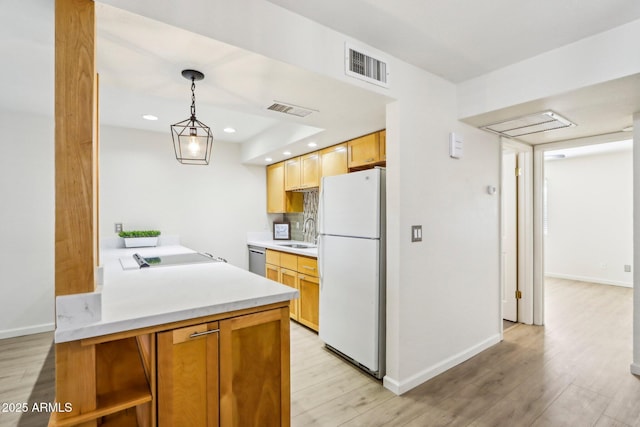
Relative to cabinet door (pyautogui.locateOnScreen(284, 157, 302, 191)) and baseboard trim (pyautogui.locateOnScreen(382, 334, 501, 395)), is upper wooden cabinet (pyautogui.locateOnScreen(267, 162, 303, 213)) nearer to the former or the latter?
cabinet door (pyautogui.locateOnScreen(284, 157, 302, 191))

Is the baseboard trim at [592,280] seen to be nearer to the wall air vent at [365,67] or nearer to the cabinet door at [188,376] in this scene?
the wall air vent at [365,67]

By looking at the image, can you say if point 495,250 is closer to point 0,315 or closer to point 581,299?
point 581,299

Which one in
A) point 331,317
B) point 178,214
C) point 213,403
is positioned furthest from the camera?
point 178,214

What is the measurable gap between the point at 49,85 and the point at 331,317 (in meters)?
3.16

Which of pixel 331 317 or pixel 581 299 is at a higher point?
pixel 331 317

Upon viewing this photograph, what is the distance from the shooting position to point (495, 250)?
121 inches

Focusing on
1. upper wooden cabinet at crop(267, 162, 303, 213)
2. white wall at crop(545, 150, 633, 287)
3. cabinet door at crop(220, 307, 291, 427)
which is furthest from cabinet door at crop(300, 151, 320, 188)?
white wall at crop(545, 150, 633, 287)

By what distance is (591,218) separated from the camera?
573 centimetres

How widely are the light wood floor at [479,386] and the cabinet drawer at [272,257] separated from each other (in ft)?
3.05

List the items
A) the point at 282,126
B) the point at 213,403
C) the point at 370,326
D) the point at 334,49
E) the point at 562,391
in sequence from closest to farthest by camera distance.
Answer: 1. the point at 213,403
2. the point at 334,49
3. the point at 562,391
4. the point at 370,326
5. the point at 282,126

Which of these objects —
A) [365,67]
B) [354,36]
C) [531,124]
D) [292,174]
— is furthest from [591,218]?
[354,36]

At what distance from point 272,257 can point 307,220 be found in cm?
88

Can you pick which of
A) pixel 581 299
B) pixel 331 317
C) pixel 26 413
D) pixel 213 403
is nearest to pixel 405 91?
pixel 331 317

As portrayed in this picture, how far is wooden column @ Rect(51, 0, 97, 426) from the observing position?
1126 mm
